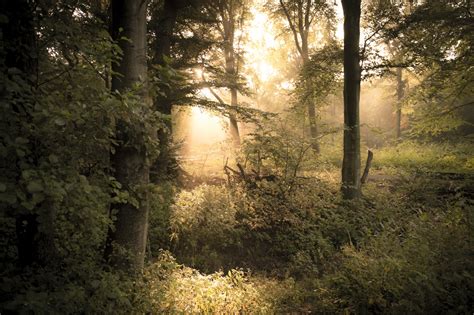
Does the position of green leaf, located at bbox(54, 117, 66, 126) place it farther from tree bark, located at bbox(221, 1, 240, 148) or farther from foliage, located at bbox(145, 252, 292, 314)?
tree bark, located at bbox(221, 1, 240, 148)

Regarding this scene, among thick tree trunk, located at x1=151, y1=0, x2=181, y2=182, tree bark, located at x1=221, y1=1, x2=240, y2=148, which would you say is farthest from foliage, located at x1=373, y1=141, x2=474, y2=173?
thick tree trunk, located at x1=151, y1=0, x2=181, y2=182

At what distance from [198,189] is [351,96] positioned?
580 centimetres

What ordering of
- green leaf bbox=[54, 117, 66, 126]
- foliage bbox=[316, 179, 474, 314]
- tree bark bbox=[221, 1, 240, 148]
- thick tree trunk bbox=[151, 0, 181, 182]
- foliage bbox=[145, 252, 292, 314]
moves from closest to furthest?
green leaf bbox=[54, 117, 66, 126]
foliage bbox=[316, 179, 474, 314]
foliage bbox=[145, 252, 292, 314]
thick tree trunk bbox=[151, 0, 181, 182]
tree bark bbox=[221, 1, 240, 148]

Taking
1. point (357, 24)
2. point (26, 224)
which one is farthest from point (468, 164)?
point (26, 224)

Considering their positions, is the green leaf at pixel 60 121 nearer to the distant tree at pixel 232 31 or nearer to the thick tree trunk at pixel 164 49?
the thick tree trunk at pixel 164 49

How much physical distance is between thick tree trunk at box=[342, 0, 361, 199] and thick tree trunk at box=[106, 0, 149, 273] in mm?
6727

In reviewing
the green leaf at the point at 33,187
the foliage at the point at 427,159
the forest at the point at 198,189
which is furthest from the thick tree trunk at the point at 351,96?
the green leaf at the point at 33,187

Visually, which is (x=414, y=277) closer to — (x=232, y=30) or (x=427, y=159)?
(x=427, y=159)

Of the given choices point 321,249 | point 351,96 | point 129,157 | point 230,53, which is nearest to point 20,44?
point 129,157

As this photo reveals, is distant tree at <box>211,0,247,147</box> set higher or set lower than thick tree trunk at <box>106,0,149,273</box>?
higher

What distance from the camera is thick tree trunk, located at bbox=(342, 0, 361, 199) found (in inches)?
373

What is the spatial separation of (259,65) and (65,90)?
2203 cm

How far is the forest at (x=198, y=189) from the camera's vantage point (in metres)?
3.16

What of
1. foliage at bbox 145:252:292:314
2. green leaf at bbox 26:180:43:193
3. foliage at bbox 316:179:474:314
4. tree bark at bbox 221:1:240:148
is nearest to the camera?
green leaf at bbox 26:180:43:193
